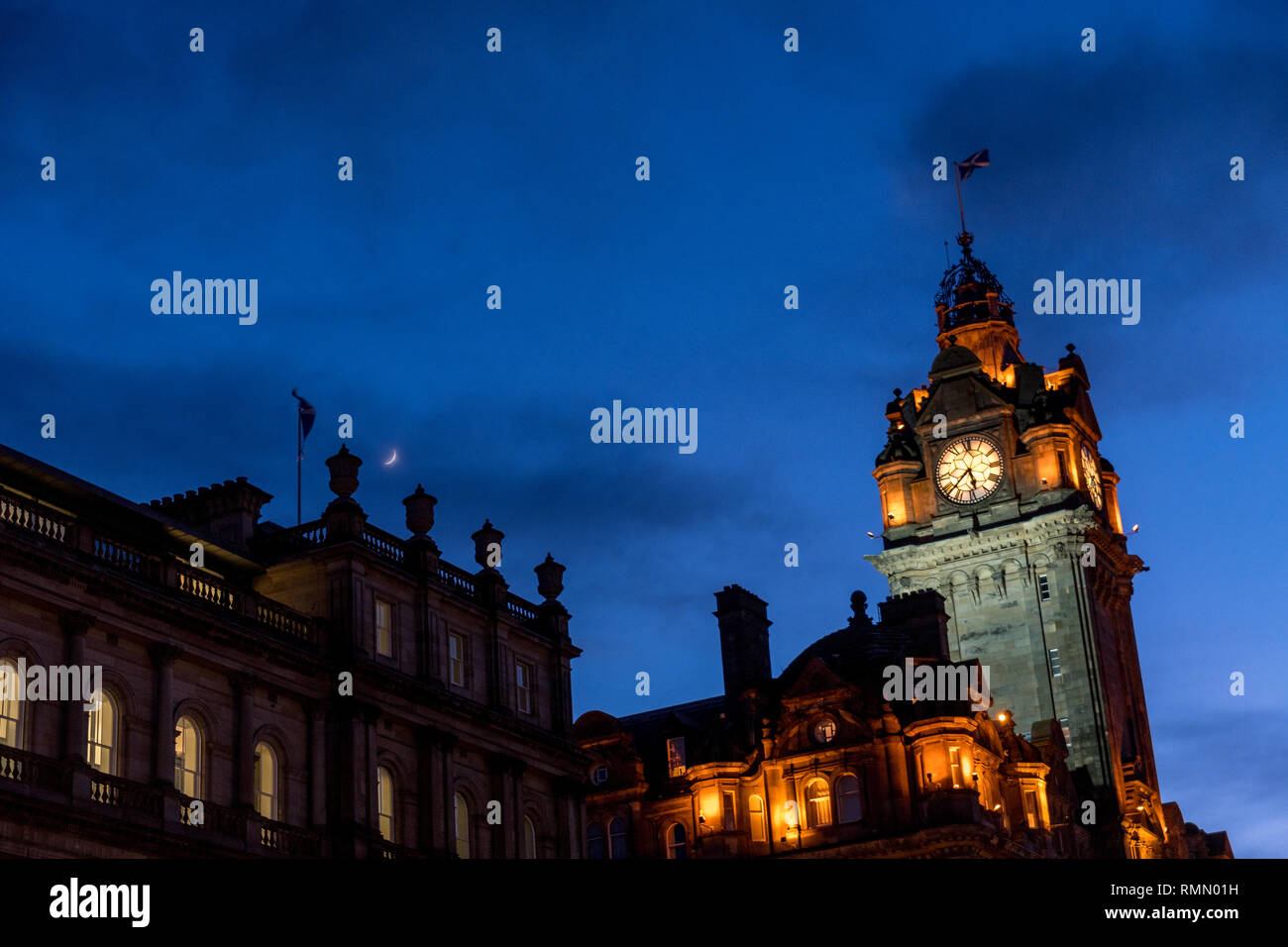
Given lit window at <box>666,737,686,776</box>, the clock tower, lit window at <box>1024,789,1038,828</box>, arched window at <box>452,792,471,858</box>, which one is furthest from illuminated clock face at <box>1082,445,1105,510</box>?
arched window at <box>452,792,471,858</box>

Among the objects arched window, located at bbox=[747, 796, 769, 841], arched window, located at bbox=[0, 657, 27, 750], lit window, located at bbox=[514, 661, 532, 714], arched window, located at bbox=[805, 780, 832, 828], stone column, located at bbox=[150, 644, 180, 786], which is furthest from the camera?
arched window, located at bbox=[747, 796, 769, 841]

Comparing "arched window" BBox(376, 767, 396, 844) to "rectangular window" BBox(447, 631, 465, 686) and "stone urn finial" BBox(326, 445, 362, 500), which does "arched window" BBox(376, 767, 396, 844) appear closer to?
"rectangular window" BBox(447, 631, 465, 686)

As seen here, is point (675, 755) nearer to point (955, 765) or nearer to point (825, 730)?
point (825, 730)

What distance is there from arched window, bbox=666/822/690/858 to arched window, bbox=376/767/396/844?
30590mm

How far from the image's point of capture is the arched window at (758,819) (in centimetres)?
8531

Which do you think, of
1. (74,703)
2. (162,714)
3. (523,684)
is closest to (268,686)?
(162,714)

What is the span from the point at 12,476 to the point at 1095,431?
76.6 meters

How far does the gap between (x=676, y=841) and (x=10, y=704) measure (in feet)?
150

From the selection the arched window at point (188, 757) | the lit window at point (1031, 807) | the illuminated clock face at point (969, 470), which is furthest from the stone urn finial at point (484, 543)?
the illuminated clock face at point (969, 470)

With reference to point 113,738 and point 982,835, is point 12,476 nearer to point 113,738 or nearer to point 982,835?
point 113,738

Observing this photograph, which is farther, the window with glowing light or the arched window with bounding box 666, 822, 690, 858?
the arched window with bounding box 666, 822, 690, 858

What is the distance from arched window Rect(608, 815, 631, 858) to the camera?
88250mm

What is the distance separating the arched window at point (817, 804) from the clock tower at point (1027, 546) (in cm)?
1822
